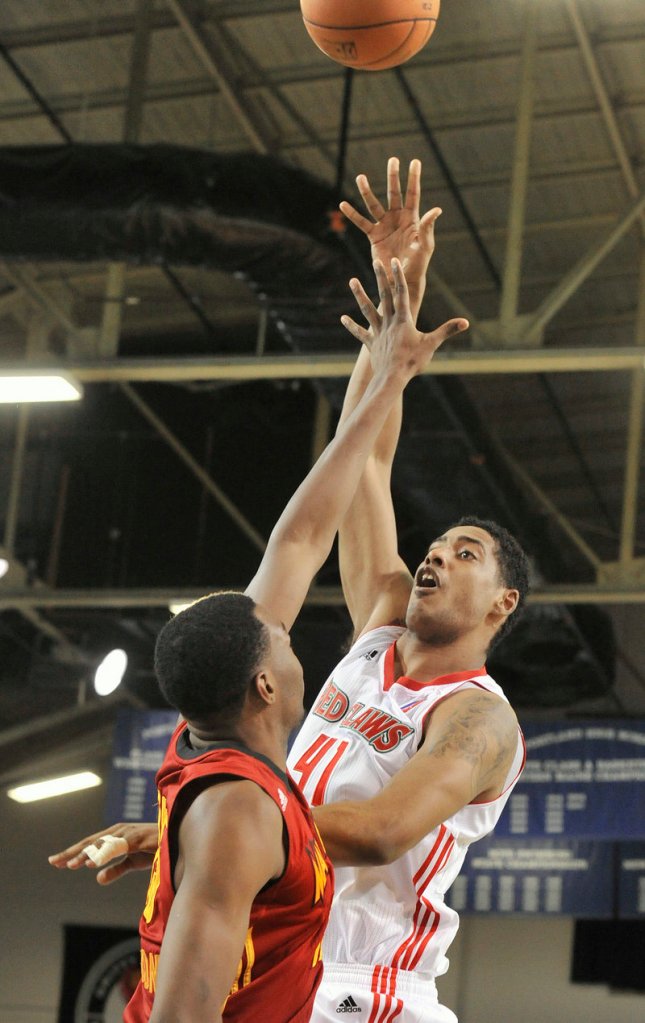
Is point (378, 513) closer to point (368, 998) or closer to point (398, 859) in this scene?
point (398, 859)

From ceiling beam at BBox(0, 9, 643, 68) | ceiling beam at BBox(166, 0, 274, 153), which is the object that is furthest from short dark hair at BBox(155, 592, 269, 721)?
ceiling beam at BBox(0, 9, 643, 68)

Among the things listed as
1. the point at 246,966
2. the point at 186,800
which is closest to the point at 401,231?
the point at 186,800

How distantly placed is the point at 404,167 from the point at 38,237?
3.69 metres

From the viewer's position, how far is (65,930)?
54.0ft

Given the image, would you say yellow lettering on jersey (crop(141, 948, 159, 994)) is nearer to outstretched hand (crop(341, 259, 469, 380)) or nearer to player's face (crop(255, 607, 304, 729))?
player's face (crop(255, 607, 304, 729))

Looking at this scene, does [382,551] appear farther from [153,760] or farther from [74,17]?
[153,760]

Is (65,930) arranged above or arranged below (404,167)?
below

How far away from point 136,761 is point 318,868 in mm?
10596

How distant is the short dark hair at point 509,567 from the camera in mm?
4219

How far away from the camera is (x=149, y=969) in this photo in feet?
9.04

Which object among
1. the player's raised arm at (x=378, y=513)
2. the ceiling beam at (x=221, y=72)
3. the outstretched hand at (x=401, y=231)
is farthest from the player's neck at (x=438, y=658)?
the ceiling beam at (x=221, y=72)

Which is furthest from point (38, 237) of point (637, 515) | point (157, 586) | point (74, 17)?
point (637, 515)

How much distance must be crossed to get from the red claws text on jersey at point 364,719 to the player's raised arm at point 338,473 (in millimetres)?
531

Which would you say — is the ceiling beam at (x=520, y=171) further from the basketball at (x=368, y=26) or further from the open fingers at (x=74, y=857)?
the open fingers at (x=74, y=857)
